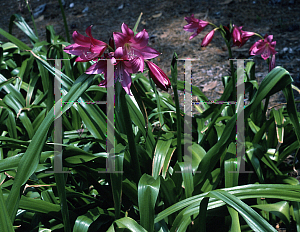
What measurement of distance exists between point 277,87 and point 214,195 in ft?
1.91

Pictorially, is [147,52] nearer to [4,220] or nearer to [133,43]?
[133,43]

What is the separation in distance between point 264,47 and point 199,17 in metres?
2.50

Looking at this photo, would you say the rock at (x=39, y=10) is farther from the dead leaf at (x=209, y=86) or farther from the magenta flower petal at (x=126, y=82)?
the magenta flower petal at (x=126, y=82)

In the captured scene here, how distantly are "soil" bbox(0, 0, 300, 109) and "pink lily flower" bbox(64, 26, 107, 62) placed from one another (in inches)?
69.4

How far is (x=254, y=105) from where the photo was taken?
3.94 ft

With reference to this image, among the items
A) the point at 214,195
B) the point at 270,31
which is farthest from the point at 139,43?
the point at 270,31

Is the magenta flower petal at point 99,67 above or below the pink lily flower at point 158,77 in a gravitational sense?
above

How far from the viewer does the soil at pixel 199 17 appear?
9.36ft

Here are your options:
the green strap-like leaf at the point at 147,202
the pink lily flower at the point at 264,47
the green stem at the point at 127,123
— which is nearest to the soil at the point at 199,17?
the pink lily flower at the point at 264,47

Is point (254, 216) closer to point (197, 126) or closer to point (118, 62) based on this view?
point (118, 62)

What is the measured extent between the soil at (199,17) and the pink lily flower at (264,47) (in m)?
0.90

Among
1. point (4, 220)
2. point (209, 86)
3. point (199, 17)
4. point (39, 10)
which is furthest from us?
point (39, 10)

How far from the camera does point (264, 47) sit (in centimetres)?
156

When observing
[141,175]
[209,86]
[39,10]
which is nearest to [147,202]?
[141,175]
